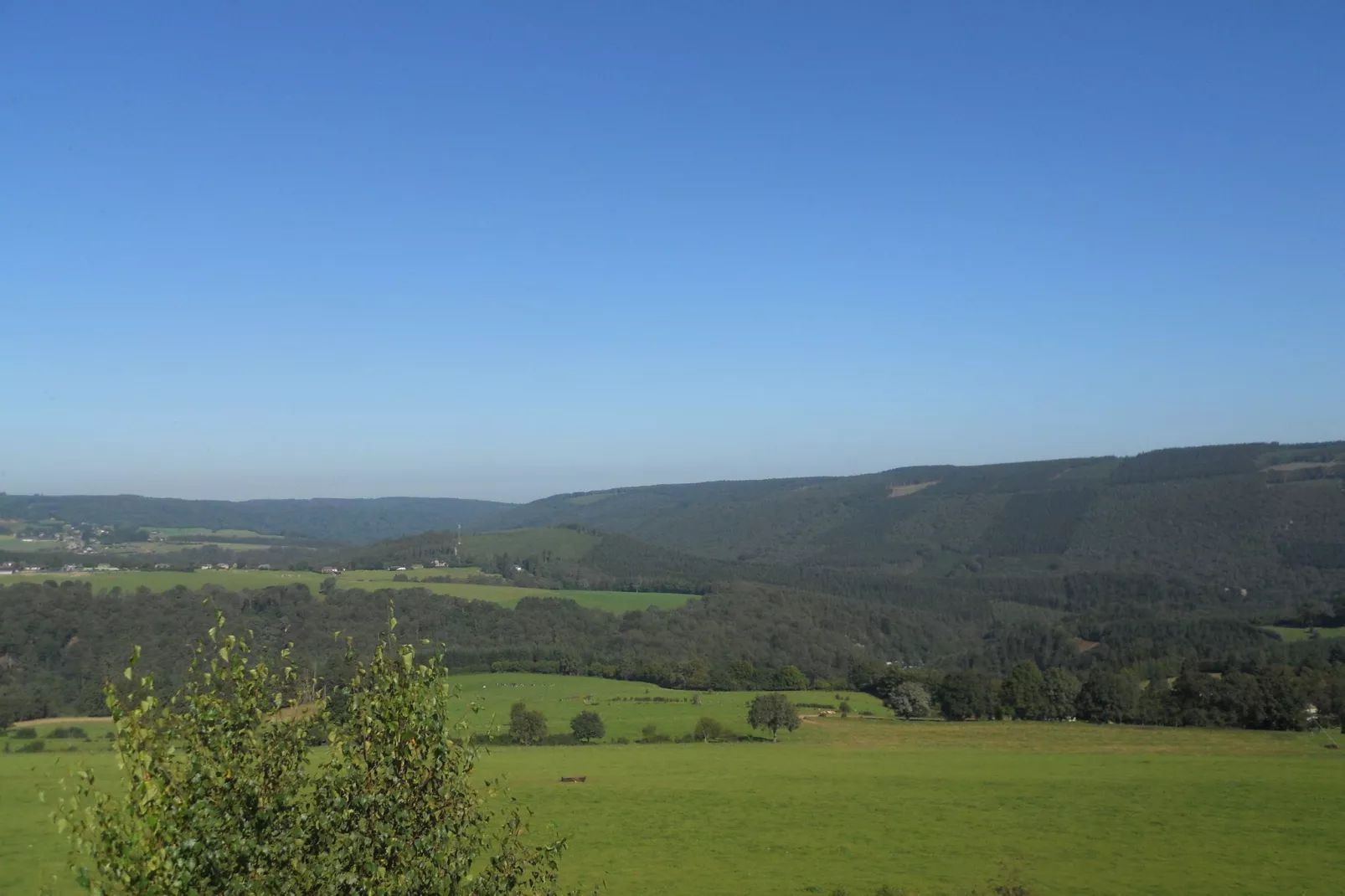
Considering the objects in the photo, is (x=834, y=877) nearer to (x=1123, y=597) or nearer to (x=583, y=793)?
(x=583, y=793)

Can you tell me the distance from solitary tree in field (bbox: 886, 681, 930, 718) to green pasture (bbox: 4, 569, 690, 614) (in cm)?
5430

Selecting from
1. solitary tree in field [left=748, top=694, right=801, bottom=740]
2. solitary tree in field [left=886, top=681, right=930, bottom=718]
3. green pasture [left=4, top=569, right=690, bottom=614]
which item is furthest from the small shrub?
green pasture [left=4, top=569, right=690, bottom=614]

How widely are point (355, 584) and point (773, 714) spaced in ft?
227

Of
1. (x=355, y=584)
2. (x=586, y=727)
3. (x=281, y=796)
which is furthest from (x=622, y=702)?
(x=281, y=796)

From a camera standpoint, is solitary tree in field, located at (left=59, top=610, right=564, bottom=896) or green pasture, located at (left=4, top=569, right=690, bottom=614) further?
green pasture, located at (left=4, top=569, right=690, bottom=614)

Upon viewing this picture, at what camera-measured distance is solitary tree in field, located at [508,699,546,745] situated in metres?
70.4

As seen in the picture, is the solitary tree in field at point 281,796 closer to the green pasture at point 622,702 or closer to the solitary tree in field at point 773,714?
the green pasture at point 622,702

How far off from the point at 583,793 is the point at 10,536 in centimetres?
17038

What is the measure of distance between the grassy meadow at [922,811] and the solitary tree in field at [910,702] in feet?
28.4

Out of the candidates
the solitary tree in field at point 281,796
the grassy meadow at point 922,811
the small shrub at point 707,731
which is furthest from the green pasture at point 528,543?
the solitary tree in field at point 281,796

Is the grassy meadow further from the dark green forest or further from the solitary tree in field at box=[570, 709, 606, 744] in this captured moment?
the dark green forest

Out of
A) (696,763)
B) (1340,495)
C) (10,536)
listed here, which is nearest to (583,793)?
(696,763)

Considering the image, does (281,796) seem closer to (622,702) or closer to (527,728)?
(527,728)

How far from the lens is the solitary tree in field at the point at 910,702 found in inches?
3297
